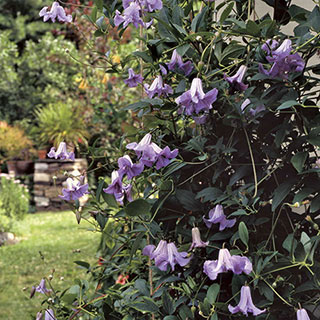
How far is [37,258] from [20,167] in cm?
350

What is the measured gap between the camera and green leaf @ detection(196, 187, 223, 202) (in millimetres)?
980

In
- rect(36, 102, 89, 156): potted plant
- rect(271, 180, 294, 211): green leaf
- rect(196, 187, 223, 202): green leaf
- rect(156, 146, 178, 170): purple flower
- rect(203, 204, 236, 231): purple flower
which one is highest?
rect(156, 146, 178, 170): purple flower

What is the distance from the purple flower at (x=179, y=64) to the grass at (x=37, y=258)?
6.50 ft

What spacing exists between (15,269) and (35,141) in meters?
4.45

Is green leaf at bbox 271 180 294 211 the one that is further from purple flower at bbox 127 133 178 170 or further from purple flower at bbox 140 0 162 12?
purple flower at bbox 140 0 162 12

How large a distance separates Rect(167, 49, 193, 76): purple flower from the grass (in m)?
1.98

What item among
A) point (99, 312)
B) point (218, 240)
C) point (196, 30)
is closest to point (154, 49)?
point (196, 30)

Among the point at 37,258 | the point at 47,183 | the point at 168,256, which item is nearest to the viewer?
the point at 168,256

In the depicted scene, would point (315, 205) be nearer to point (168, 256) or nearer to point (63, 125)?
point (168, 256)

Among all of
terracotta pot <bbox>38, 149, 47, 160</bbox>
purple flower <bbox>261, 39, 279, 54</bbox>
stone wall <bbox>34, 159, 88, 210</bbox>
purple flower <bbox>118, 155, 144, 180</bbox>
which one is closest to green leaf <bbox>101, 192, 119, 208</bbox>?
purple flower <bbox>118, 155, 144, 180</bbox>

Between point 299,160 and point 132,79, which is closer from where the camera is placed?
point 299,160

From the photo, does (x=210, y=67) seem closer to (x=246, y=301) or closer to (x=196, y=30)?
(x=196, y=30)

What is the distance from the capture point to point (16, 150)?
7984 millimetres

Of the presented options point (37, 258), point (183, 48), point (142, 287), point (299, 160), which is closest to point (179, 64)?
point (183, 48)
